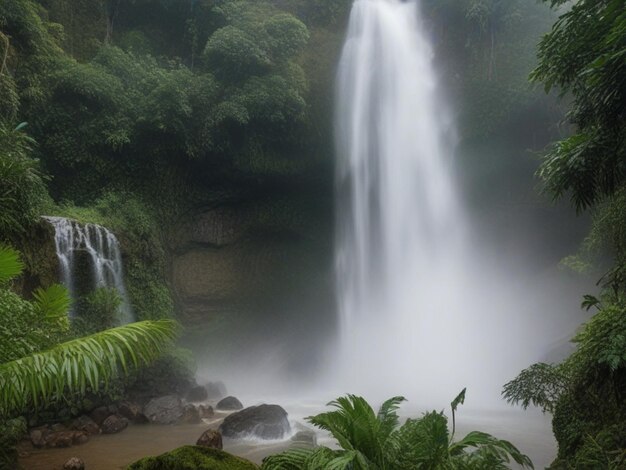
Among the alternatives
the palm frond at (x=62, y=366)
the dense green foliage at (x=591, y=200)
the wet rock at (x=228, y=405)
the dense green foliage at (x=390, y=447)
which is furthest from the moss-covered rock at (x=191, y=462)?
the wet rock at (x=228, y=405)

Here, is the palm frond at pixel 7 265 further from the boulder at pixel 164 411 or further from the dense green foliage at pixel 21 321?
the boulder at pixel 164 411

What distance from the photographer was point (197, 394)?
1330cm

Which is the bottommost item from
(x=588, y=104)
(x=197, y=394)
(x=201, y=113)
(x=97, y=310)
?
(x=197, y=394)

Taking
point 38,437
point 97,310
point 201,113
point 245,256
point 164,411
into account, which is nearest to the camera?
point 38,437

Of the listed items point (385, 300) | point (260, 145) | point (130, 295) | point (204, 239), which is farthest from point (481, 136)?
point (130, 295)

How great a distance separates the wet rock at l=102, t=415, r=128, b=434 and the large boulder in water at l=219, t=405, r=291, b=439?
2.23 metres

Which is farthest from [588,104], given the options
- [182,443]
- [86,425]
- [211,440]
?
[86,425]

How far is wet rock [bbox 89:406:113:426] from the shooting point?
9.98m

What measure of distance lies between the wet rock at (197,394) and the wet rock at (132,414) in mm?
2602

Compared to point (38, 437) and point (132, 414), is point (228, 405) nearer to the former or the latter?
point (132, 414)

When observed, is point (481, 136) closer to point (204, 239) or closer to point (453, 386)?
point (453, 386)

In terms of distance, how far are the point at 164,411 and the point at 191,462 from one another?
26.5 ft

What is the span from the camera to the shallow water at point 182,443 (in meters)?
7.60

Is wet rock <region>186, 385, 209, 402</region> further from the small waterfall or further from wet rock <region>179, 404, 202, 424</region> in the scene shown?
the small waterfall
